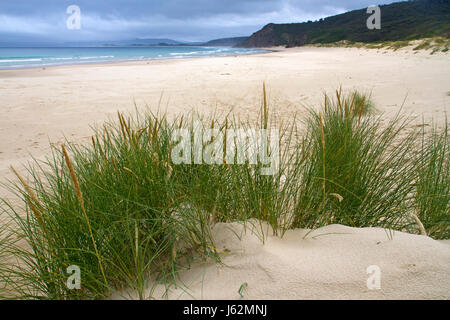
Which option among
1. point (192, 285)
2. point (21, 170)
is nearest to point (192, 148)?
point (192, 285)

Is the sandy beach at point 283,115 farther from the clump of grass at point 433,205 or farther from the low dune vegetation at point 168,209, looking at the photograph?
the clump of grass at point 433,205

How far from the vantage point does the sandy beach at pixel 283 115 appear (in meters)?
1.09

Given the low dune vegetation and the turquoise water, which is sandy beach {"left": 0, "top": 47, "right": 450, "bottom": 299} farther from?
the turquoise water

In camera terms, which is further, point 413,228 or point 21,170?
point 21,170

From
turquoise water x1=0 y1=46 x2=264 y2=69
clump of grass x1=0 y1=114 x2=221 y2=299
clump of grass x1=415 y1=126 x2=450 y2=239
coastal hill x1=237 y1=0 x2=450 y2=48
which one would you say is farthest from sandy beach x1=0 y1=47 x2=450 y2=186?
coastal hill x1=237 y1=0 x2=450 y2=48

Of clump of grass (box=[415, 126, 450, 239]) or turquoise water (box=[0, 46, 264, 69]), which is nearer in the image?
clump of grass (box=[415, 126, 450, 239])

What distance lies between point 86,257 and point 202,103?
6.17m

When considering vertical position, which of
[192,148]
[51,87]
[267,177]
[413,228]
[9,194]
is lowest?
[9,194]

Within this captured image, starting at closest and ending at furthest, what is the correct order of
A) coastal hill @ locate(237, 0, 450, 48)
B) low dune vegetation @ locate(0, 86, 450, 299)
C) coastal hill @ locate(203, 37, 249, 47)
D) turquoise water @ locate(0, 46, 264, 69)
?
low dune vegetation @ locate(0, 86, 450, 299) < turquoise water @ locate(0, 46, 264, 69) < coastal hill @ locate(237, 0, 450, 48) < coastal hill @ locate(203, 37, 249, 47)

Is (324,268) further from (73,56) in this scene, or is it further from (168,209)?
(73,56)

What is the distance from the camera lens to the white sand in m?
1.06

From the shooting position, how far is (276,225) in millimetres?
1409

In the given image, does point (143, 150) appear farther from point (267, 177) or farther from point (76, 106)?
point (76, 106)

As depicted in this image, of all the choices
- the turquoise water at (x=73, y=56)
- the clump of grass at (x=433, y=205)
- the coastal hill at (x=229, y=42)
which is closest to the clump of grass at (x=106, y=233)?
the clump of grass at (x=433, y=205)
